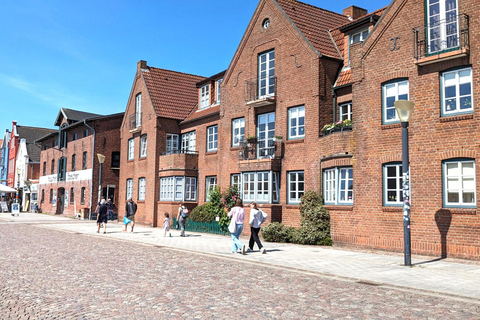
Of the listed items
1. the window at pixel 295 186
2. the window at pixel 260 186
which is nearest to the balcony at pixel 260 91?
the window at pixel 260 186

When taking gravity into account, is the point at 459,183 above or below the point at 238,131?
below

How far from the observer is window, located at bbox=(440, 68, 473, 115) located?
13.5m

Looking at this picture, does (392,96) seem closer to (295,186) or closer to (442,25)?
(442,25)

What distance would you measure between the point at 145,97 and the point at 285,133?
13938 mm

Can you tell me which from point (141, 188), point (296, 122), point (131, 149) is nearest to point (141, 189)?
point (141, 188)

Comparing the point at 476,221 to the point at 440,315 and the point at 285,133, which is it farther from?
the point at 285,133

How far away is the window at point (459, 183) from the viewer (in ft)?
43.2

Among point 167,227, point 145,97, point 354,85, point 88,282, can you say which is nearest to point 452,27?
→ point 354,85

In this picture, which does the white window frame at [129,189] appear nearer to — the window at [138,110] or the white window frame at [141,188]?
the white window frame at [141,188]

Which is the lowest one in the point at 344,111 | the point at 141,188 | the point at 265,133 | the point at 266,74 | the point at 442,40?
the point at 141,188

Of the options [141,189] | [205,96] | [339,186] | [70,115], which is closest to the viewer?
[339,186]

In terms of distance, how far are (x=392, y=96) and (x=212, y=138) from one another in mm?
13115

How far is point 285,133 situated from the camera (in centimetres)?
2072

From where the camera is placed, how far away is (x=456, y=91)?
1373 cm
